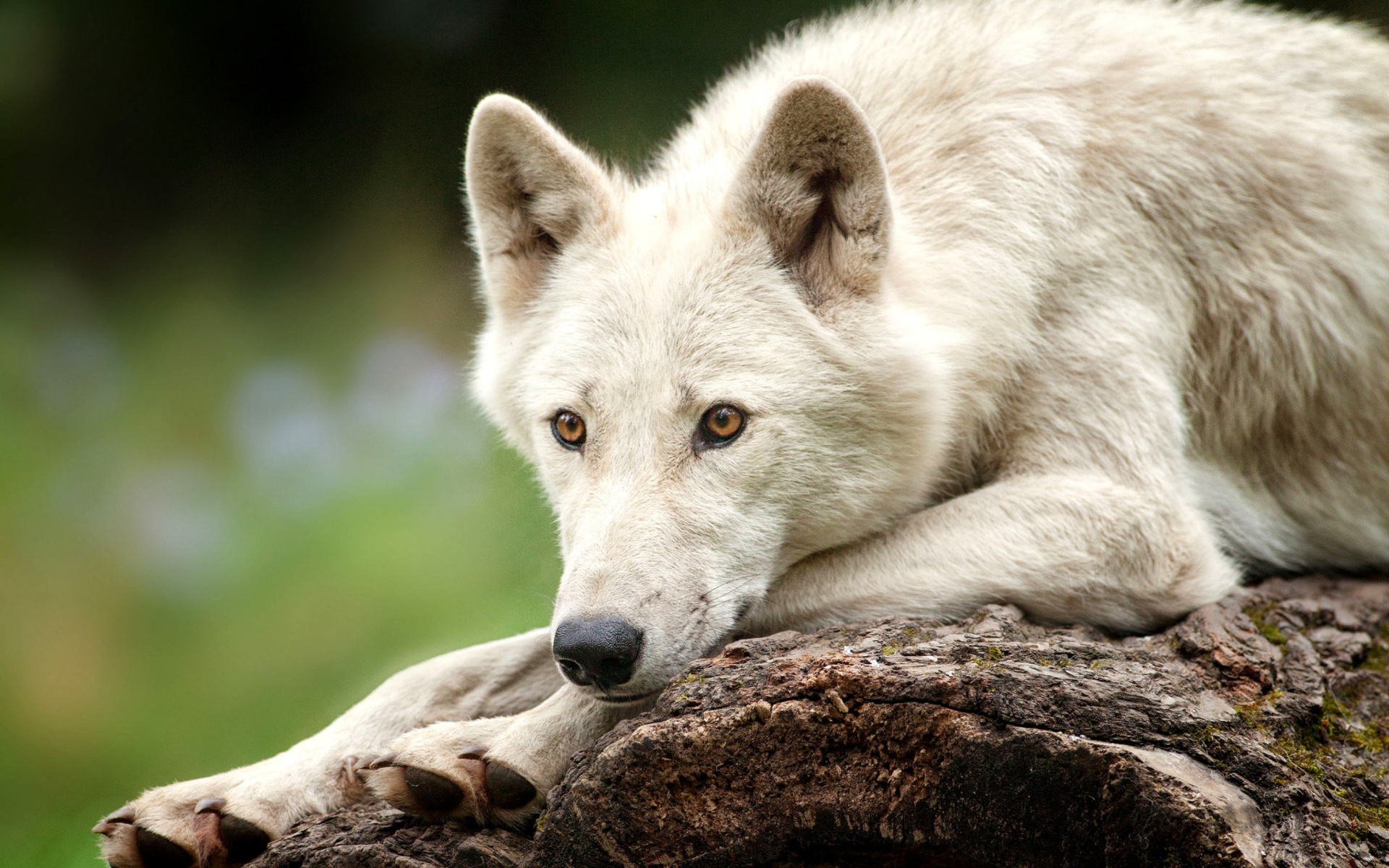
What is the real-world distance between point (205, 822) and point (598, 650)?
Result: 1135 mm

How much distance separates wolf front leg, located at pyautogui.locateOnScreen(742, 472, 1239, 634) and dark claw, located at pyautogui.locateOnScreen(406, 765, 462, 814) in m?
0.93

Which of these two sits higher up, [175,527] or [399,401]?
[399,401]

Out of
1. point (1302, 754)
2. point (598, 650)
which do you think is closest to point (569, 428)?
point (598, 650)

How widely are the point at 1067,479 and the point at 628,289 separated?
1418mm

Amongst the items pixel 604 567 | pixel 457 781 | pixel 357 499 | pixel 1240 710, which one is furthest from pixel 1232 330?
pixel 357 499

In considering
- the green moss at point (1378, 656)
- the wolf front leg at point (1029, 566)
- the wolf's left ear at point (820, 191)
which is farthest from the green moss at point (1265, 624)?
the wolf's left ear at point (820, 191)

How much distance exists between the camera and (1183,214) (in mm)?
3609

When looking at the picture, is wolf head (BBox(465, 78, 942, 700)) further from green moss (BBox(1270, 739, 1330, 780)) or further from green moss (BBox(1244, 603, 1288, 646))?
green moss (BBox(1270, 739, 1330, 780))

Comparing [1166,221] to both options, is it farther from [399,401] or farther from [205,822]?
[399,401]

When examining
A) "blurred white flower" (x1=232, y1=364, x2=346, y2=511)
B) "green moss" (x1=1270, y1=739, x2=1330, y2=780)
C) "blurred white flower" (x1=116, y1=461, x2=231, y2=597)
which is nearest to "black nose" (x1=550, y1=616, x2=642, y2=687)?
"green moss" (x1=1270, y1=739, x2=1330, y2=780)

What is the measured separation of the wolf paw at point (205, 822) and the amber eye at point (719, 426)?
124cm

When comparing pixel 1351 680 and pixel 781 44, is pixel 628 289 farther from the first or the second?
pixel 1351 680

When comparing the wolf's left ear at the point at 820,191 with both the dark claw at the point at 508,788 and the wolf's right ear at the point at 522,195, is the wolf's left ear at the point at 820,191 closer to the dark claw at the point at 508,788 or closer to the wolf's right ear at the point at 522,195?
the wolf's right ear at the point at 522,195

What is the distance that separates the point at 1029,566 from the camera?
3008 millimetres
